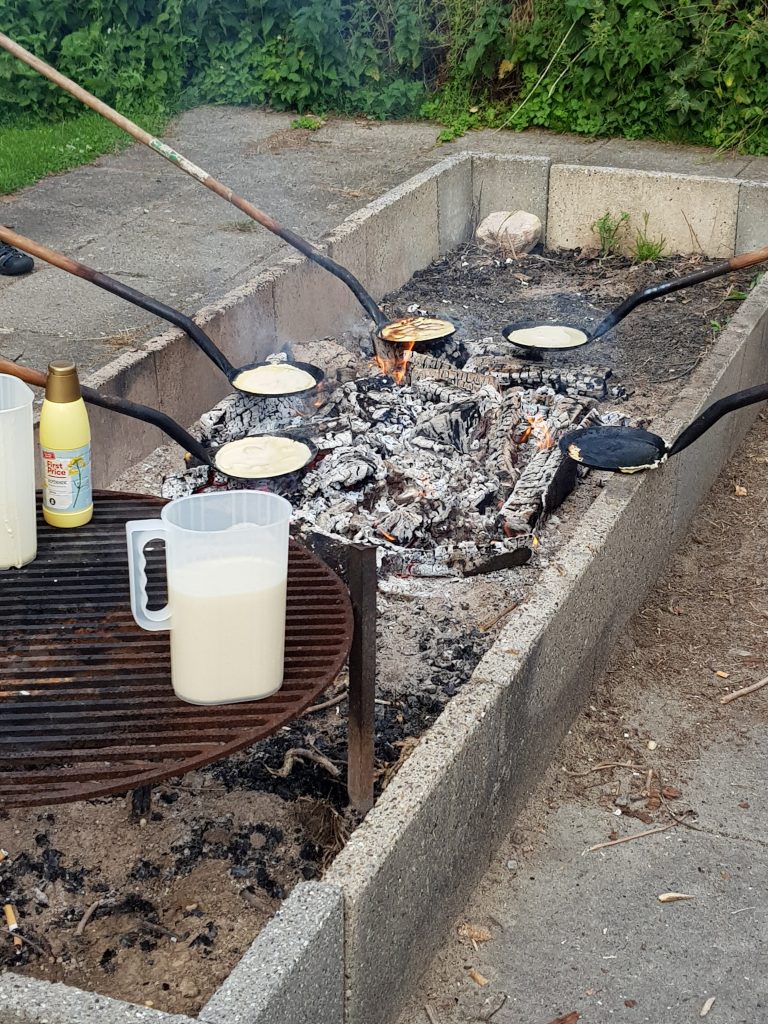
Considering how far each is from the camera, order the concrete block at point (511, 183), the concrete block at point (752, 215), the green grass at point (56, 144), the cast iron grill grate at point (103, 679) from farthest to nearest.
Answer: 1. the green grass at point (56, 144)
2. the concrete block at point (511, 183)
3. the concrete block at point (752, 215)
4. the cast iron grill grate at point (103, 679)

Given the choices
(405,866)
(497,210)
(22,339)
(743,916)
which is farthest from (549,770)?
(497,210)

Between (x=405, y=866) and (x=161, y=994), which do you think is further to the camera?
(x=161, y=994)

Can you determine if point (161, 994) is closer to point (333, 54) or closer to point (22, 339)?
point (22, 339)

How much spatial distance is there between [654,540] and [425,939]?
1930mm

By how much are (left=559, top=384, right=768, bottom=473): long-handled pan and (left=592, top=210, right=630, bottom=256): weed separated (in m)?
3.31

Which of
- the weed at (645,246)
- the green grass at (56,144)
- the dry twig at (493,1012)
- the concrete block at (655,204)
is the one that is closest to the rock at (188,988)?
the dry twig at (493,1012)

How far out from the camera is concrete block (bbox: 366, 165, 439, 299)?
6641mm

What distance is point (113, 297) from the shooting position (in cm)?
638

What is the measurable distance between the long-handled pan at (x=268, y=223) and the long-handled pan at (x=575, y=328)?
35 cm

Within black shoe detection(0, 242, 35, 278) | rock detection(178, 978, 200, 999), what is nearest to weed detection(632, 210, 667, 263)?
black shoe detection(0, 242, 35, 278)

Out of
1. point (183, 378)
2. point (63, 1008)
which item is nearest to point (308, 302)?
point (183, 378)

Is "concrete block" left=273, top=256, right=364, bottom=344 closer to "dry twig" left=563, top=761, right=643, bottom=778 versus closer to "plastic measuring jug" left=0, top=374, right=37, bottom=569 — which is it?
"dry twig" left=563, top=761, right=643, bottom=778

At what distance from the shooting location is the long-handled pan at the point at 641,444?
3952mm

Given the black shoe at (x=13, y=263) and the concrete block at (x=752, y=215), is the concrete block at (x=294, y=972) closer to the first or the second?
the black shoe at (x=13, y=263)
